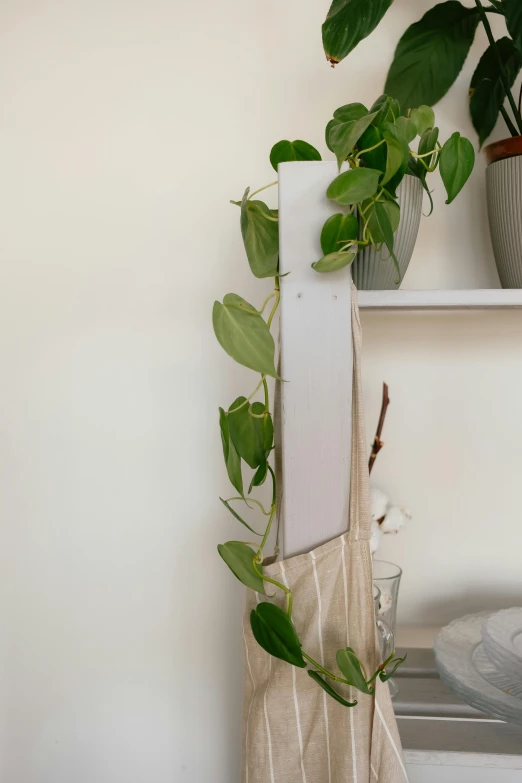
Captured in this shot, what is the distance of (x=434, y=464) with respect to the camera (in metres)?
1.08

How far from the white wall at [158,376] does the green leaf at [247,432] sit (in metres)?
0.31

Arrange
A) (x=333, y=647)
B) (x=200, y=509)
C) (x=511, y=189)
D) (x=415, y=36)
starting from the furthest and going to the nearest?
(x=200, y=509), (x=415, y=36), (x=511, y=189), (x=333, y=647)

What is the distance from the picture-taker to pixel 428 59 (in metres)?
0.99

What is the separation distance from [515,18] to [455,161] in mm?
249

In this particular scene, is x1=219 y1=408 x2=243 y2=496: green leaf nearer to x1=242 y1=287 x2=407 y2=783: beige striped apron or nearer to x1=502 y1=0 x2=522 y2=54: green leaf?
x1=242 y1=287 x2=407 y2=783: beige striped apron

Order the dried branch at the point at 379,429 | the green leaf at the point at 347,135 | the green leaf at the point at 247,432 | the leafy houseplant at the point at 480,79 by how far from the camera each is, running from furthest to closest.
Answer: the dried branch at the point at 379,429, the leafy houseplant at the point at 480,79, the green leaf at the point at 247,432, the green leaf at the point at 347,135

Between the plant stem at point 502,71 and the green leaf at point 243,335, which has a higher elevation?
the plant stem at point 502,71

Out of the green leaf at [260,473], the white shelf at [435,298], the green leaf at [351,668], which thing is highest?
the white shelf at [435,298]

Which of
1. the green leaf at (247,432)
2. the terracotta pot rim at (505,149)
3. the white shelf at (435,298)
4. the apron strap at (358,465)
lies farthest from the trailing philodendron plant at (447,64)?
the green leaf at (247,432)

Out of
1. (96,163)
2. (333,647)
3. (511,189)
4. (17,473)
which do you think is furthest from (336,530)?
(96,163)

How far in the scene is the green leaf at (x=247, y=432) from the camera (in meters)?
0.78

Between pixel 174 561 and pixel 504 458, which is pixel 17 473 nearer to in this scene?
pixel 174 561

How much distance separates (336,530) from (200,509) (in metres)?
0.39

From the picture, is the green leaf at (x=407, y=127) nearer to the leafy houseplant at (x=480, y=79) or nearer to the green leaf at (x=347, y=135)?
the green leaf at (x=347, y=135)
